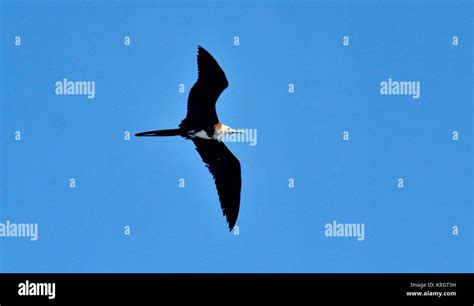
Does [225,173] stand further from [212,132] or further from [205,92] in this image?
[205,92]

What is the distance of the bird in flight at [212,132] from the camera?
10.3 metres

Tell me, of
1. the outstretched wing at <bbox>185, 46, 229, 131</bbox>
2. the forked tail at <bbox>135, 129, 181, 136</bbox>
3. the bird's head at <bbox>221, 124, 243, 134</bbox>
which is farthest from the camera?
the bird's head at <bbox>221, 124, 243, 134</bbox>

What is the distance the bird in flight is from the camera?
10273 millimetres

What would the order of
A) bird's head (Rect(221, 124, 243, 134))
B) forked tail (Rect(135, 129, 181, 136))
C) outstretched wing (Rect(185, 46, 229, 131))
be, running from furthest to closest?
bird's head (Rect(221, 124, 243, 134)), outstretched wing (Rect(185, 46, 229, 131)), forked tail (Rect(135, 129, 181, 136))

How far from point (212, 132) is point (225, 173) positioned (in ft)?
2.06

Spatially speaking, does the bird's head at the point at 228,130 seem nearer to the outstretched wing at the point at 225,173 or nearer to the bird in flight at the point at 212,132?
the bird in flight at the point at 212,132

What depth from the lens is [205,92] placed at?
10.4 meters

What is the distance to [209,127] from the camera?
35.6 feet

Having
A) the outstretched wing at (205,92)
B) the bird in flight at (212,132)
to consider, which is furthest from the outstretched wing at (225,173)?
the outstretched wing at (205,92)

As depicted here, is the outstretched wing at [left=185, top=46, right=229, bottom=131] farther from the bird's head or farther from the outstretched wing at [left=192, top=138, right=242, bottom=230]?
the outstretched wing at [left=192, top=138, right=242, bottom=230]

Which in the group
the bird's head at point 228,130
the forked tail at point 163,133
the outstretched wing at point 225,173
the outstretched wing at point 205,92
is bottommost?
the outstretched wing at point 225,173

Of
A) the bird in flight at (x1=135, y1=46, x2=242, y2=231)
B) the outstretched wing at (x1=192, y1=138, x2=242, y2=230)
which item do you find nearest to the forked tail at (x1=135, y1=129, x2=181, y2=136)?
the bird in flight at (x1=135, y1=46, x2=242, y2=231)

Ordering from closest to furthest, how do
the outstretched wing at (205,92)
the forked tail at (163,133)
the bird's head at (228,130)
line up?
the forked tail at (163,133) < the outstretched wing at (205,92) < the bird's head at (228,130)

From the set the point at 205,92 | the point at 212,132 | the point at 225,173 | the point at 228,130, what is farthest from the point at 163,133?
the point at 225,173
